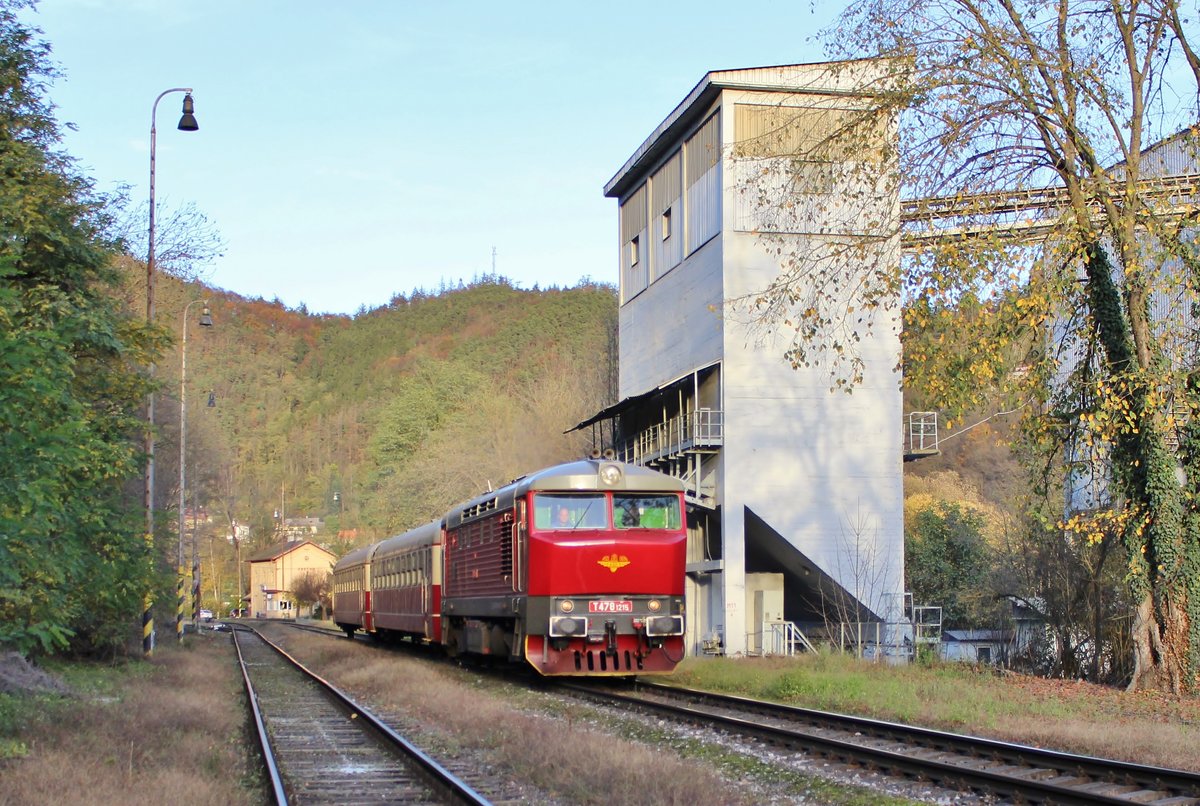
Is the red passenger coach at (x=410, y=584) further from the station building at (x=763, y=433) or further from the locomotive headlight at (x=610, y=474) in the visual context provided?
the station building at (x=763, y=433)

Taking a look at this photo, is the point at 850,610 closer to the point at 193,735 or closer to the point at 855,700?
the point at 855,700

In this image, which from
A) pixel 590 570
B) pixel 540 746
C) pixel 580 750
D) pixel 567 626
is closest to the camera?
pixel 580 750

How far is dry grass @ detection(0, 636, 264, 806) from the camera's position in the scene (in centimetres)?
922

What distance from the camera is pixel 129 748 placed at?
11.5 m

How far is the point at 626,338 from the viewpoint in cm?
4147

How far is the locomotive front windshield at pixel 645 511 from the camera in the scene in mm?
20094

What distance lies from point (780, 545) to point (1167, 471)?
620 inches

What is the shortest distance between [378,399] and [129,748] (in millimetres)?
150234

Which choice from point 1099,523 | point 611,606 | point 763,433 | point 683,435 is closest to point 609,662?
point 611,606

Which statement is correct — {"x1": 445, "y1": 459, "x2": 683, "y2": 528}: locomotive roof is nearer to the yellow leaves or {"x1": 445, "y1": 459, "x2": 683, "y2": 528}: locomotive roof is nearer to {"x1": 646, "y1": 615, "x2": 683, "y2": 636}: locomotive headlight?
{"x1": 646, "y1": 615, "x2": 683, "y2": 636}: locomotive headlight

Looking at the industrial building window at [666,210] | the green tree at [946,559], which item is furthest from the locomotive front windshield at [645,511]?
the green tree at [946,559]

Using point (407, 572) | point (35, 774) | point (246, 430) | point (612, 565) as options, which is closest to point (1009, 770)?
point (35, 774)

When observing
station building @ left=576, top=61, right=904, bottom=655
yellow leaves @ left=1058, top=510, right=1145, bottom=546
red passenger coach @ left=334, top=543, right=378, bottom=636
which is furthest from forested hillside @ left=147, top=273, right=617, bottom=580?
yellow leaves @ left=1058, top=510, right=1145, bottom=546

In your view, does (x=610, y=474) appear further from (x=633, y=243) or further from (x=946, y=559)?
(x=946, y=559)
